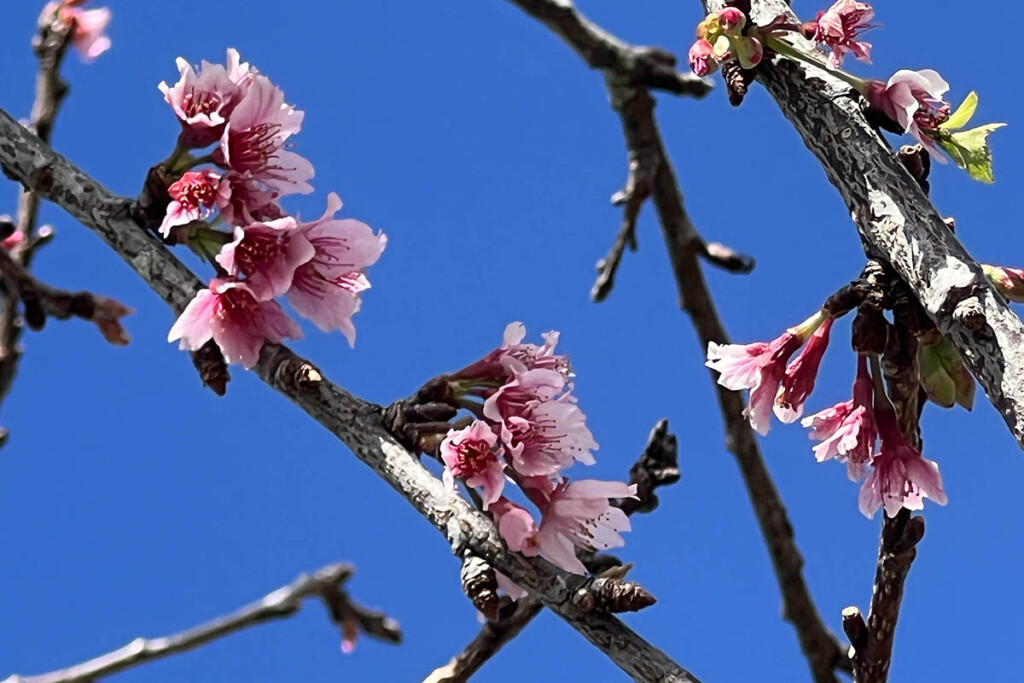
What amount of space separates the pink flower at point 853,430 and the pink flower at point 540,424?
0.45m

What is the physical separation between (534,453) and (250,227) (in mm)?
599

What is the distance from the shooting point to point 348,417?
180 centimetres

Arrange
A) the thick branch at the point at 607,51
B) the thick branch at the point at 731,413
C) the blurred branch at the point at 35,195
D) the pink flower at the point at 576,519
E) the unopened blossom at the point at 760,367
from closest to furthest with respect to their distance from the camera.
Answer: the pink flower at the point at 576,519, the unopened blossom at the point at 760,367, the blurred branch at the point at 35,195, the thick branch at the point at 731,413, the thick branch at the point at 607,51

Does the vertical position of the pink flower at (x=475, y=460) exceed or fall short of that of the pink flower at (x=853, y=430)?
it exceeds it

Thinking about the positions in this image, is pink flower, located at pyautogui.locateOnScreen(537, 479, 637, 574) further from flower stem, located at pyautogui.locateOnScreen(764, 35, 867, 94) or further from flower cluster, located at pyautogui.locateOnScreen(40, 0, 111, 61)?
flower cluster, located at pyautogui.locateOnScreen(40, 0, 111, 61)

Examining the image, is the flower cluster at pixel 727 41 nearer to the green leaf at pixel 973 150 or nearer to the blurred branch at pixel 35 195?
the green leaf at pixel 973 150

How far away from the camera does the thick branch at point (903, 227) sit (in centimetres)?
160

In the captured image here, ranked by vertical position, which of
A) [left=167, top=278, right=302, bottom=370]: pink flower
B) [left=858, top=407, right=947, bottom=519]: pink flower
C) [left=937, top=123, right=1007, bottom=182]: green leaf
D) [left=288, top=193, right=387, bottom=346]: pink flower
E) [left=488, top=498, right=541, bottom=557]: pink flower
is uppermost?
[left=288, top=193, right=387, bottom=346]: pink flower

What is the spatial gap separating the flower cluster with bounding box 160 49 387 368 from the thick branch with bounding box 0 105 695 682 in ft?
0.20

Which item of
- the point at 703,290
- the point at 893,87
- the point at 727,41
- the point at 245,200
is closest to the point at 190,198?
the point at 245,200

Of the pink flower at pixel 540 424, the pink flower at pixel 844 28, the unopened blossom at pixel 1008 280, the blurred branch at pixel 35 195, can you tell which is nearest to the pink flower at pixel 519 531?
the pink flower at pixel 540 424

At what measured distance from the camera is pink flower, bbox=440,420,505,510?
1741 millimetres

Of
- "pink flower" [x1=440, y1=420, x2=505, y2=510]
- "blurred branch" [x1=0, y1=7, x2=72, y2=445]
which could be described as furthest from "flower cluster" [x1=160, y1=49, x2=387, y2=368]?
"blurred branch" [x1=0, y1=7, x2=72, y2=445]

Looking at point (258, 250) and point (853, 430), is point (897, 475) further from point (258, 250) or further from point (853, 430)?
point (258, 250)
